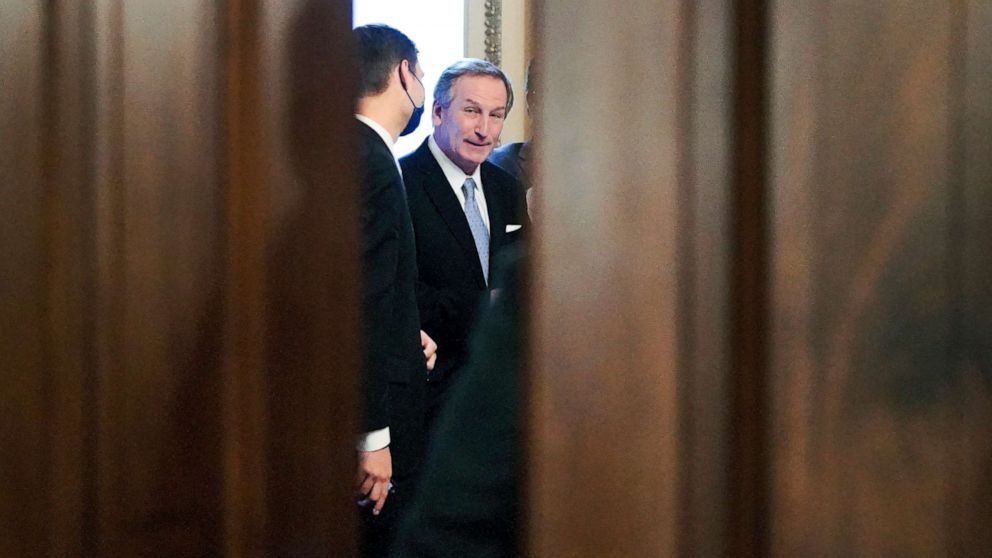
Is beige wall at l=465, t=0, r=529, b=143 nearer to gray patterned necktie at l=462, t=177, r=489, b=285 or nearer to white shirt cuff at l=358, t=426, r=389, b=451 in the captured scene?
gray patterned necktie at l=462, t=177, r=489, b=285

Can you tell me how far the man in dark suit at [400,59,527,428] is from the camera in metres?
1.70

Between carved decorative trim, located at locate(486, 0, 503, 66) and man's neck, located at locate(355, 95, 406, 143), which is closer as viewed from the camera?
man's neck, located at locate(355, 95, 406, 143)

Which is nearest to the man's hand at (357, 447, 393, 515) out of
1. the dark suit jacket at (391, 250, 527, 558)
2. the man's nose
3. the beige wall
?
the dark suit jacket at (391, 250, 527, 558)

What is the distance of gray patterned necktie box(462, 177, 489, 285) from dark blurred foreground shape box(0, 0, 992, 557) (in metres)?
1.39

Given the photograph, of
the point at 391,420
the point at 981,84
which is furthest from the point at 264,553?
the point at 391,420

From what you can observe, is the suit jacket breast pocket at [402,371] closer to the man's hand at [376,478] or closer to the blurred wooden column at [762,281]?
the man's hand at [376,478]

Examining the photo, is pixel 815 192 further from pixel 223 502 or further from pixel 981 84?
pixel 223 502

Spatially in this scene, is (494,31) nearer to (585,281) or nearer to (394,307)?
(394,307)

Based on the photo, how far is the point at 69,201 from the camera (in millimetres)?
429

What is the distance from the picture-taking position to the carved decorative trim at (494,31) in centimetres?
261

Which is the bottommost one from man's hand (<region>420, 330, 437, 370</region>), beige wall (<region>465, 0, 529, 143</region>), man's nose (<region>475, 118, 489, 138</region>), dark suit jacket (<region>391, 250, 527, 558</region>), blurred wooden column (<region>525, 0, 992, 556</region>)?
man's hand (<region>420, 330, 437, 370</region>)

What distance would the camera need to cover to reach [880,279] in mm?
343

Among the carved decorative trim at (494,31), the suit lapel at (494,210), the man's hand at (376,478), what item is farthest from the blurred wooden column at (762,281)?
the carved decorative trim at (494,31)

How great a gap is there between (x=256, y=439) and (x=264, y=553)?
57mm
